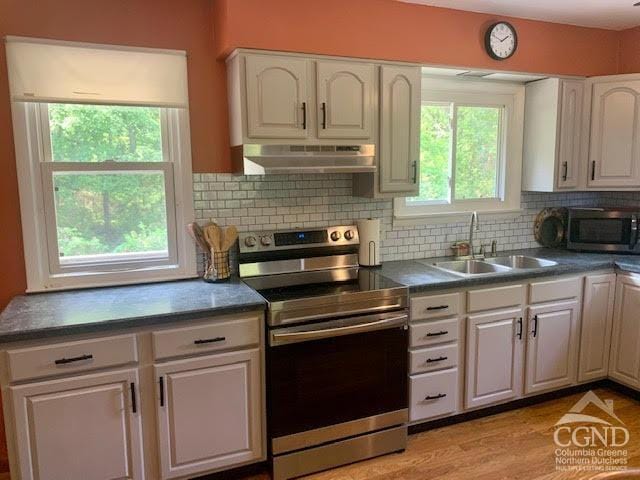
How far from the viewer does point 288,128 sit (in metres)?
2.54

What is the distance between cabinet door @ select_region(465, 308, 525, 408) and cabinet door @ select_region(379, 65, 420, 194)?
0.90m

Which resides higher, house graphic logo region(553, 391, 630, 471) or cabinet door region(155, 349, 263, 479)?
cabinet door region(155, 349, 263, 479)

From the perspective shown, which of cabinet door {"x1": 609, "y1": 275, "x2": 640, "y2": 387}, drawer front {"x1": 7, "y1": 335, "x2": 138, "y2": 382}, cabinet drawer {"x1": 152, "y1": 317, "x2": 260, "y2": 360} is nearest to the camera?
drawer front {"x1": 7, "y1": 335, "x2": 138, "y2": 382}

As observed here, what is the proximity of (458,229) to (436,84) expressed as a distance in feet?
3.26

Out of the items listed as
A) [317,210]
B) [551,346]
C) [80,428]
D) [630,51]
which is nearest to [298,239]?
[317,210]

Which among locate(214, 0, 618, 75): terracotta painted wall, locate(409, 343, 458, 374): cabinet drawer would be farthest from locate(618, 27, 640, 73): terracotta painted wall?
locate(409, 343, 458, 374): cabinet drawer

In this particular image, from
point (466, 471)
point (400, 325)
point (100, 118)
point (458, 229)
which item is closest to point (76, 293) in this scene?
point (100, 118)

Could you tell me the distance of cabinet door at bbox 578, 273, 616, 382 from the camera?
3.09m

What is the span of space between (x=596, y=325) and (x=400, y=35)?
2194mm

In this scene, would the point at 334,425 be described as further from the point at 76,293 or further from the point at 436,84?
the point at 436,84

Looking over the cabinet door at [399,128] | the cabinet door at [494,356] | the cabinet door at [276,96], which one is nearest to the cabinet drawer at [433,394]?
the cabinet door at [494,356]

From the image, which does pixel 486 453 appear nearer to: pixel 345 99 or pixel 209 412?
pixel 209 412

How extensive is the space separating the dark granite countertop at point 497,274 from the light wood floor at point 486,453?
34.1 inches

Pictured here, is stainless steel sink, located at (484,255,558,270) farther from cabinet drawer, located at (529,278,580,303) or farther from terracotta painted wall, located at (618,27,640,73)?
terracotta painted wall, located at (618,27,640,73)
